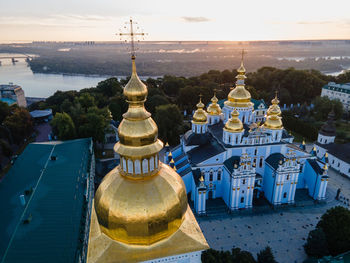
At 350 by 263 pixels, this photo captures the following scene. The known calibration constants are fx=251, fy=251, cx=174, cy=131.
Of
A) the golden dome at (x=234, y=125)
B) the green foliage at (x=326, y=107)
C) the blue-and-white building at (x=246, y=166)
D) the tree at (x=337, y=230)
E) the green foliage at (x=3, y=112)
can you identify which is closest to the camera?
the tree at (x=337, y=230)

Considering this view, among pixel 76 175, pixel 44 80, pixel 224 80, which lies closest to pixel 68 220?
pixel 76 175

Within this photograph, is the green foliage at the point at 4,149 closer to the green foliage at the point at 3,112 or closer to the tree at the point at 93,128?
the tree at the point at 93,128

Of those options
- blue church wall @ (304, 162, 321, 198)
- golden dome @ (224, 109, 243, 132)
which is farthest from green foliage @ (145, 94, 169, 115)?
blue church wall @ (304, 162, 321, 198)

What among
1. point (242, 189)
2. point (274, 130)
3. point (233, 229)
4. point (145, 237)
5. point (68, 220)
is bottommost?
point (233, 229)

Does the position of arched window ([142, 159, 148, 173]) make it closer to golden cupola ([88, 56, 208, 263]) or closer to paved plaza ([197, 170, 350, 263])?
golden cupola ([88, 56, 208, 263])

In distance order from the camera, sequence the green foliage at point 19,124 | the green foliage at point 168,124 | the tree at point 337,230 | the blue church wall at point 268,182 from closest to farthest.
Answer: the tree at point 337,230
the blue church wall at point 268,182
the green foliage at point 19,124
the green foliage at point 168,124

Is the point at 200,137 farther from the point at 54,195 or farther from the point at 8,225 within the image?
the point at 8,225

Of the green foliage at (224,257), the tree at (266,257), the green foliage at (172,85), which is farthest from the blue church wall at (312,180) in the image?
the green foliage at (172,85)
